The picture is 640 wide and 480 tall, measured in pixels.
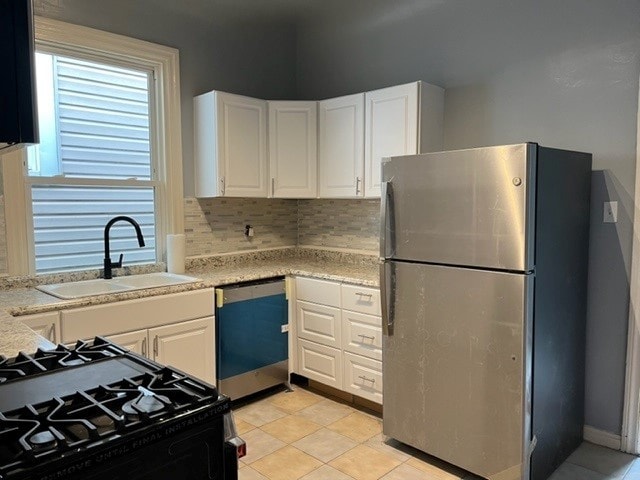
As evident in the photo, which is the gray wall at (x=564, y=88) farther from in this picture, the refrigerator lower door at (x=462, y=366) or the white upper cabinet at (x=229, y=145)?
the white upper cabinet at (x=229, y=145)

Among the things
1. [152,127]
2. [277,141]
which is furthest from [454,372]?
[152,127]

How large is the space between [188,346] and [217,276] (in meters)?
0.49

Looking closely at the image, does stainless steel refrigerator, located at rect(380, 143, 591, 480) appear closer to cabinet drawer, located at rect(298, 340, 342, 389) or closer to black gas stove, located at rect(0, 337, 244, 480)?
cabinet drawer, located at rect(298, 340, 342, 389)

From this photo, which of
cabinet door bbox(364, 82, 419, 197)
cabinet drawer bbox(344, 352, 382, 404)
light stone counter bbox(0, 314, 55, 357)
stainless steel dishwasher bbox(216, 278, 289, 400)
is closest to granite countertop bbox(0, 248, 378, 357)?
light stone counter bbox(0, 314, 55, 357)

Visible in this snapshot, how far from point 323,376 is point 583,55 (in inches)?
94.7

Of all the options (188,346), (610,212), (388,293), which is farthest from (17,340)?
(610,212)

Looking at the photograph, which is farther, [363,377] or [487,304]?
[363,377]

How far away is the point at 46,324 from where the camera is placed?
2293 millimetres

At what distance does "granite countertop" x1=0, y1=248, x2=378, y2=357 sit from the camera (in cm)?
176

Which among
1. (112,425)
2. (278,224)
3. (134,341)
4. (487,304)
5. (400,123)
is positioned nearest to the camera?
(112,425)

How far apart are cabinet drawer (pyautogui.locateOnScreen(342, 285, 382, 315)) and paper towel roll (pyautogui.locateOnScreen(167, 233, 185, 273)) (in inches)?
43.9

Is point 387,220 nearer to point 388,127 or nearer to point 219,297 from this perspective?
point 388,127

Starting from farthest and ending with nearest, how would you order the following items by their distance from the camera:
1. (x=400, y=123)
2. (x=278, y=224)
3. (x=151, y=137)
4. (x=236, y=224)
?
(x=278, y=224) → (x=236, y=224) → (x=151, y=137) → (x=400, y=123)

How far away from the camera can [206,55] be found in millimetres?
3484
